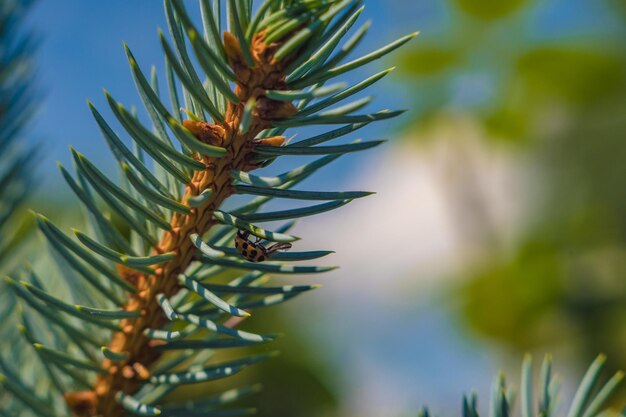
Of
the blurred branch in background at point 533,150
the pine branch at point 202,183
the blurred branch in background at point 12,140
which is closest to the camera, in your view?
the pine branch at point 202,183

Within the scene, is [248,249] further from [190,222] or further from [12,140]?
[12,140]

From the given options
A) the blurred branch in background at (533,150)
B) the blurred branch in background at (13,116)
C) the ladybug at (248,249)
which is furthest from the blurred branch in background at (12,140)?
the blurred branch in background at (533,150)

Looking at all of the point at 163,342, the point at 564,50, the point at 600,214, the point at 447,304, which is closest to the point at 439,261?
the point at 447,304

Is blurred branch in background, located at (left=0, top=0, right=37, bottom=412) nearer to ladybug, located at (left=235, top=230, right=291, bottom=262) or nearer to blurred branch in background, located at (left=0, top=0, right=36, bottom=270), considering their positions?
blurred branch in background, located at (left=0, top=0, right=36, bottom=270)

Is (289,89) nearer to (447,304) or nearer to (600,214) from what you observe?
(447,304)

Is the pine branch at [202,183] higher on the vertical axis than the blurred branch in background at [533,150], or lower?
Answer: lower

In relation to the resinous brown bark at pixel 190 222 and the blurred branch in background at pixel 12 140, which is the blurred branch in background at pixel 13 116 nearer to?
the blurred branch in background at pixel 12 140

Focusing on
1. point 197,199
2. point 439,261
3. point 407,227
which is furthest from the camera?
point 407,227

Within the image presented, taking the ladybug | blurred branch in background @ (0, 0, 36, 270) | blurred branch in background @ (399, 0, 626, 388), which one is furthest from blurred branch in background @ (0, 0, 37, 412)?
blurred branch in background @ (399, 0, 626, 388)
